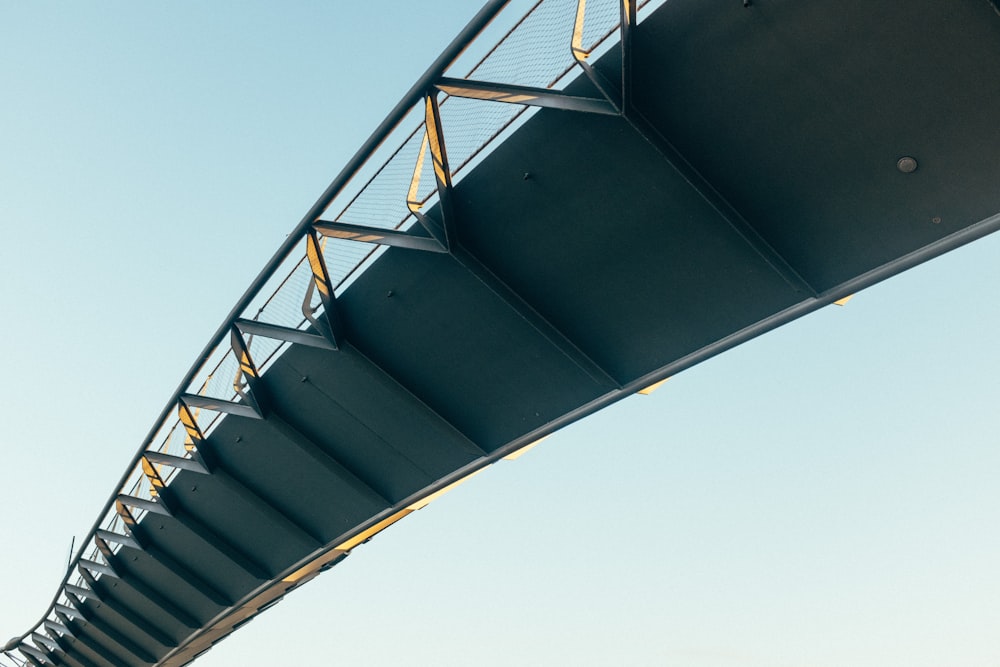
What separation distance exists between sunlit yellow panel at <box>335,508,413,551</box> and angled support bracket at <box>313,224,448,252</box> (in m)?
6.53

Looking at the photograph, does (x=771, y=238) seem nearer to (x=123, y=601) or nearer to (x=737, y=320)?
(x=737, y=320)

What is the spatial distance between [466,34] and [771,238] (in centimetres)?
365

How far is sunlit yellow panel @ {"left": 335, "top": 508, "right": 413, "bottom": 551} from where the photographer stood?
1539 centimetres

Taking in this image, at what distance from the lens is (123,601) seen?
2506cm

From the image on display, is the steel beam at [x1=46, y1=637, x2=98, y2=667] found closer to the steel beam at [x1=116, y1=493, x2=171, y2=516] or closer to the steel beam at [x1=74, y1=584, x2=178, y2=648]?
the steel beam at [x1=74, y1=584, x2=178, y2=648]

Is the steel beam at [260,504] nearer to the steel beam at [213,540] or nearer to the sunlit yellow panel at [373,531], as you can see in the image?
the sunlit yellow panel at [373,531]

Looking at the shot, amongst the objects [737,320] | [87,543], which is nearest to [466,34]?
[737,320]

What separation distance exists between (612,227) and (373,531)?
9588 mm

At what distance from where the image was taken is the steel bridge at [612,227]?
7.25 meters

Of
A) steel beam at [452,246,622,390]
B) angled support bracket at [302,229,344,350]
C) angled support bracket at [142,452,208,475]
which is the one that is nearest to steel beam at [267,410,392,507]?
angled support bracket at [142,452,208,475]

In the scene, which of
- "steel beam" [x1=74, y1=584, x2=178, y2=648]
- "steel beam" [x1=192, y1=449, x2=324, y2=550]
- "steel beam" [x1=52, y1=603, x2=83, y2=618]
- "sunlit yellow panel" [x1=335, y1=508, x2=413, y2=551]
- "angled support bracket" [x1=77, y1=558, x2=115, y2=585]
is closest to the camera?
"sunlit yellow panel" [x1=335, y1=508, x2=413, y2=551]

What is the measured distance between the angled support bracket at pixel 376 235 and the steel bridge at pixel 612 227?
0.12 feet

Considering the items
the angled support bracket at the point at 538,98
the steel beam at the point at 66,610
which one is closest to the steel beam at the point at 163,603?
the steel beam at the point at 66,610

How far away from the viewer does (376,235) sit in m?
10.0
